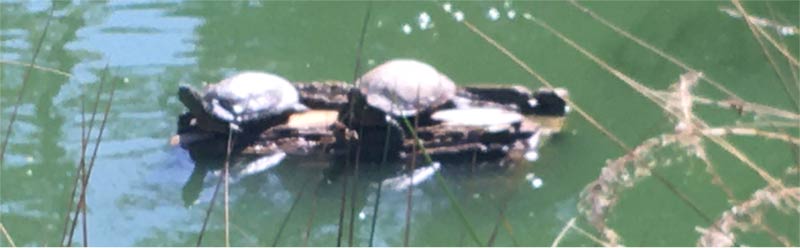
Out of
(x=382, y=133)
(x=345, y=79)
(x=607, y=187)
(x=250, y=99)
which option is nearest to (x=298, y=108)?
(x=250, y=99)

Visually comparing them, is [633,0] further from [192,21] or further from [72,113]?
[72,113]

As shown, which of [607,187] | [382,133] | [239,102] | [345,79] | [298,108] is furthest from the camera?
[345,79]

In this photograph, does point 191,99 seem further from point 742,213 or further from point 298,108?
point 742,213

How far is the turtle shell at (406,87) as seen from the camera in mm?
4039

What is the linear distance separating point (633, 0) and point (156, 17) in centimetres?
248

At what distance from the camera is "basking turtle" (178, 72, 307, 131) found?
13.5ft

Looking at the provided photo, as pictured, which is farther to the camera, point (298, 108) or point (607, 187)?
point (298, 108)

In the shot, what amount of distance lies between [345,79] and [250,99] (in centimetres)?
83

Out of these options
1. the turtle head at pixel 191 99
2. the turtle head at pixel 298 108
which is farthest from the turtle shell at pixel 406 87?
the turtle head at pixel 191 99

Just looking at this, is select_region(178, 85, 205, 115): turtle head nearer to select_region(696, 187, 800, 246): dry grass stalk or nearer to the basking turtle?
the basking turtle

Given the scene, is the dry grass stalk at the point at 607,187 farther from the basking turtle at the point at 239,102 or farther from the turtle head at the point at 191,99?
the turtle head at the point at 191,99

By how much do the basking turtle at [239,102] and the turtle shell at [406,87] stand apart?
291 mm

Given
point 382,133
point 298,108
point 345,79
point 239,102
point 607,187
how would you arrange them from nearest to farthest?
point 607,187
point 382,133
point 239,102
point 298,108
point 345,79

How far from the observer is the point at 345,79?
4906 millimetres
